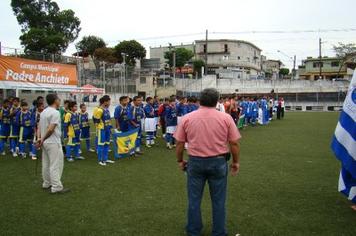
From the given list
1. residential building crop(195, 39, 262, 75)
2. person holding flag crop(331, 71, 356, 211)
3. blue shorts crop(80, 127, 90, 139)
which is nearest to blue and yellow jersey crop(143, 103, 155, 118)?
blue shorts crop(80, 127, 90, 139)

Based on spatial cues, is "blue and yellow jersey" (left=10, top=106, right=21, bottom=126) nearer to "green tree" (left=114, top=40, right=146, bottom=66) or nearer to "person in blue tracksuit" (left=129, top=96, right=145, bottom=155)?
"person in blue tracksuit" (left=129, top=96, right=145, bottom=155)

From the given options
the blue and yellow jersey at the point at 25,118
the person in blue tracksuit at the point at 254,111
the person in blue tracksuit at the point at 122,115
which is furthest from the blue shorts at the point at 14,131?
the person in blue tracksuit at the point at 254,111

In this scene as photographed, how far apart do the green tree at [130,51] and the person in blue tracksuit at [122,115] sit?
55.0 meters

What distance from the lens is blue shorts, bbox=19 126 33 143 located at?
11.9 meters

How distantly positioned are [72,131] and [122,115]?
1680 mm

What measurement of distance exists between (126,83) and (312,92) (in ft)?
90.7

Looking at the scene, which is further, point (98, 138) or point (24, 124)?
point (24, 124)

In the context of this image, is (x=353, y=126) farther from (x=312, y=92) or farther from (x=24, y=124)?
(x=312, y=92)

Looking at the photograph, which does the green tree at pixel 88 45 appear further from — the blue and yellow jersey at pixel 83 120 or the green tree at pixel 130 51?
the blue and yellow jersey at pixel 83 120

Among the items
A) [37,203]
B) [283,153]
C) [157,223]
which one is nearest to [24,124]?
[37,203]

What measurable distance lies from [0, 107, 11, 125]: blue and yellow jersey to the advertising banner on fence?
6591mm

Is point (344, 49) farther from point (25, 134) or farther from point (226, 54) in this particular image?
point (25, 134)

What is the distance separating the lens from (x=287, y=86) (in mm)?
51344

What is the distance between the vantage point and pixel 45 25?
55250 mm
